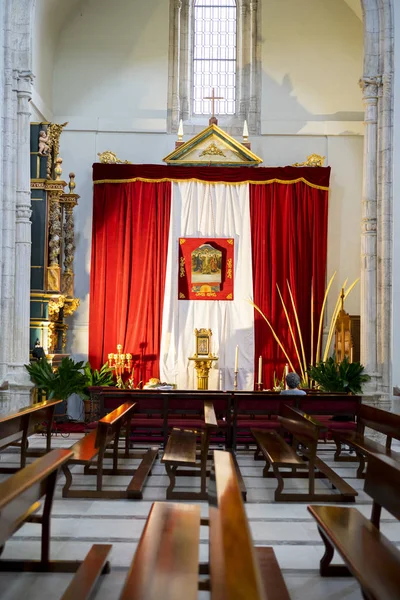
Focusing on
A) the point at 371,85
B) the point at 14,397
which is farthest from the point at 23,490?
the point at 371,85

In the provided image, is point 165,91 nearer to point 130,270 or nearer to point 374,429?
point 130,270

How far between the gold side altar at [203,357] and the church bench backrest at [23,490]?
26.6ft

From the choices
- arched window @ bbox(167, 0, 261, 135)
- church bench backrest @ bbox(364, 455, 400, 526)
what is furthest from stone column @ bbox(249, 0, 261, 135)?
church bench backrest @ bbox(364, 455, 400, 526)

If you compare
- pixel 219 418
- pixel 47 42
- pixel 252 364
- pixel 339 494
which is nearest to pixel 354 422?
pixel 219 418

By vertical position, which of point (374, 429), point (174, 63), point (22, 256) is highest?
point (174, 63)

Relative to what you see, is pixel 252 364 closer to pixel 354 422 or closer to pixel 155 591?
pixel 354 422

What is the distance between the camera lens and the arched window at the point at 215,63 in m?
13.7

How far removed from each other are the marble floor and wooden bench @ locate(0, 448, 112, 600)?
7 cm

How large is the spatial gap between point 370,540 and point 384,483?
0.33 metres

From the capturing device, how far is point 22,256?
9.77 m

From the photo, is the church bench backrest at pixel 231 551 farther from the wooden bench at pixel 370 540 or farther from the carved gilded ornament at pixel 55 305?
the carved gilded ornament at pixel 55 305

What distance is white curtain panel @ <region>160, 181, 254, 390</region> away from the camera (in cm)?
1263

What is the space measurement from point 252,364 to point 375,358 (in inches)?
121

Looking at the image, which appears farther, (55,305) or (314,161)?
(314,161)
